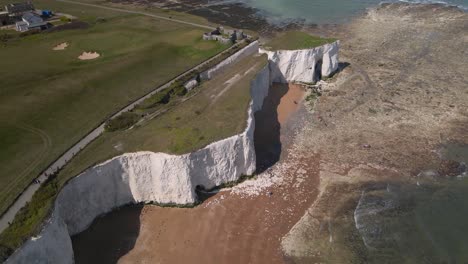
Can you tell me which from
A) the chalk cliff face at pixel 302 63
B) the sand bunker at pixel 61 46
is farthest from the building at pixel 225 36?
the sand bunker at pixel 61 46

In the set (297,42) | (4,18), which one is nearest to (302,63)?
(297,42)

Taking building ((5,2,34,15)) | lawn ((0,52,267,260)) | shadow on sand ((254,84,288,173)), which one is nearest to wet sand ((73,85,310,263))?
shadow on sand ((254,84,288,173))

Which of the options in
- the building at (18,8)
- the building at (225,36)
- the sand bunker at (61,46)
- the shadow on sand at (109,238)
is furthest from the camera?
the building at (18,8)

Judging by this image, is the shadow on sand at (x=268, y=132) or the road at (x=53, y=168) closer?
the road at (x=53, y=168)

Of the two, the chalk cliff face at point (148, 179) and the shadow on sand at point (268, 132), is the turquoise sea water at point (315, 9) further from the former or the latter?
the chalk cliff face at point (148, 179)

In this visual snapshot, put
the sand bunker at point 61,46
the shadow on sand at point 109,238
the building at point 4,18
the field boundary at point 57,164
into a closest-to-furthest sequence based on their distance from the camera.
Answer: the field boundary at point 57,164 → the shadow on sand at point 109,238 → the sand bunker at point 61,46 → the building at point 4,18

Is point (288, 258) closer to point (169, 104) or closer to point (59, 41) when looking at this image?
point (169, 104)

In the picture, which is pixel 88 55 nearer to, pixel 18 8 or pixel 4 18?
pixel 4 18
